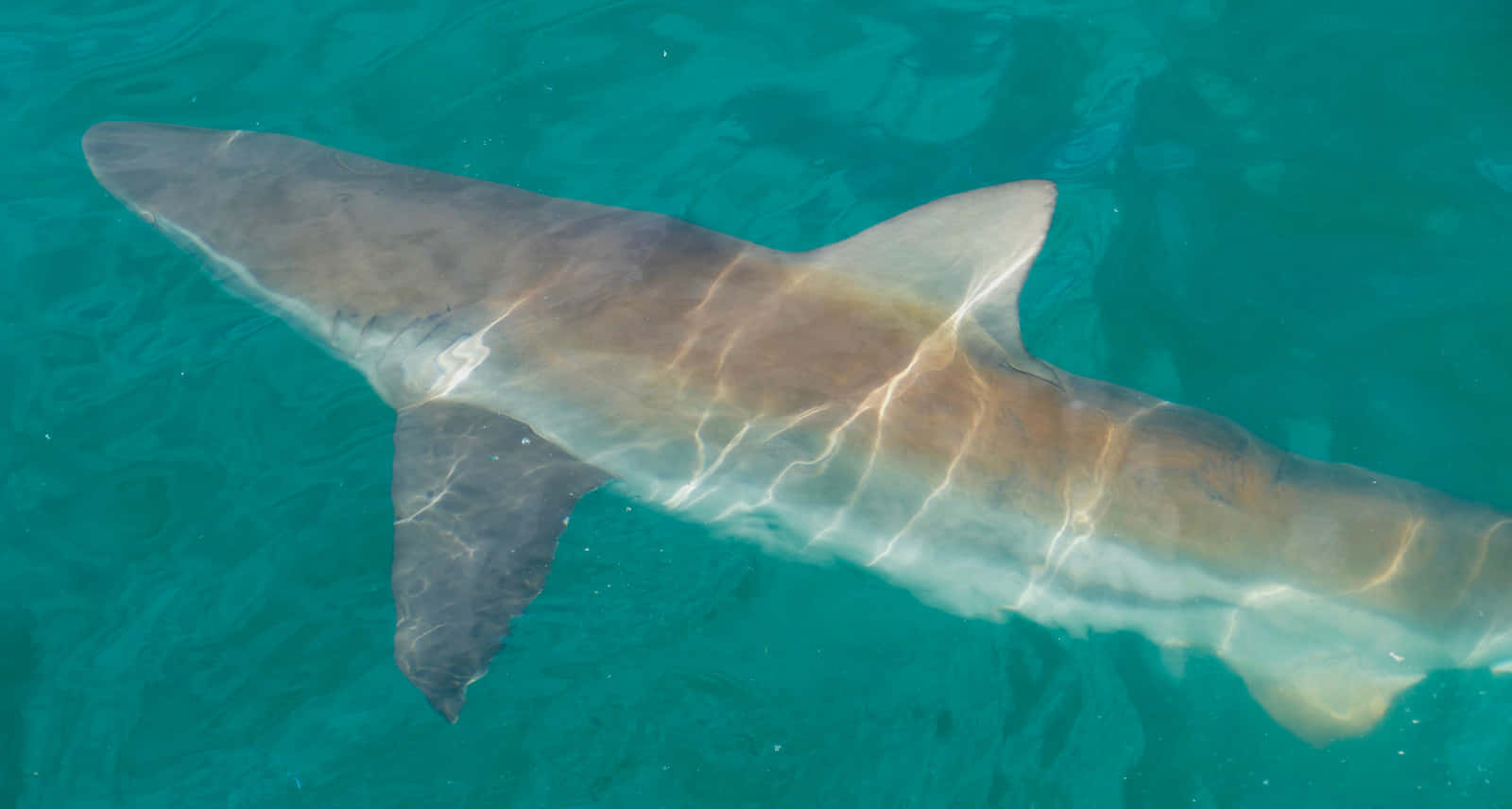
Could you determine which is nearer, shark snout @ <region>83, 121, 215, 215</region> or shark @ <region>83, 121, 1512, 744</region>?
shark @ <region>83, 121, 1512, 744</region>

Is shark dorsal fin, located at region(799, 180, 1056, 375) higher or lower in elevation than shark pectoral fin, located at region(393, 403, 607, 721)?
higher

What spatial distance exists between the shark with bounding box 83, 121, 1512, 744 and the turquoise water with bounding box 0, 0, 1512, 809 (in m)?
0.23

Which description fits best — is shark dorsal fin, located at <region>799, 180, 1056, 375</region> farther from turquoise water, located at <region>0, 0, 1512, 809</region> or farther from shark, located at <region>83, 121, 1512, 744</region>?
turquoise water, located at <region>0, 0, 1512, 809</region>

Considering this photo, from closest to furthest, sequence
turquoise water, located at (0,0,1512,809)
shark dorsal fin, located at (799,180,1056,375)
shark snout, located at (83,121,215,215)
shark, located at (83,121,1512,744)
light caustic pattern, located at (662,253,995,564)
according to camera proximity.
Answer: shark, located at (83,121,1512,744), turquoise water, located at (0,0,1512,809), light caustic pattern, located at (662,253,995,564), shark dorsal fin, located at (799,180,1056,375), shark snout, located at (83,121,215,215)

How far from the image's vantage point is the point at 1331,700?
4.03m

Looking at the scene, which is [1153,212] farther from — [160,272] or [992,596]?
[160,272]

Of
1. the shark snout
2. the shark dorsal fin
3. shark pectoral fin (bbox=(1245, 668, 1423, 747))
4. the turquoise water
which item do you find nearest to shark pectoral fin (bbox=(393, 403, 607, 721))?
the turquoise water

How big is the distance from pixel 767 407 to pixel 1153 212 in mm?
3136

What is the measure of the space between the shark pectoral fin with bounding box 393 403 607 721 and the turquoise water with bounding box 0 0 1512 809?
0.30 metres

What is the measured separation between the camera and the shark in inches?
154

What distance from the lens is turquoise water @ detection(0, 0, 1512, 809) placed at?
4008 mm

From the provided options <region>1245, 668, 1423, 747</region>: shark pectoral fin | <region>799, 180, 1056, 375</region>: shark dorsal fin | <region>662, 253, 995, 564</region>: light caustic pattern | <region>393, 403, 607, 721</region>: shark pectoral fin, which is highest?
<region>799, 180, 1056, 375</region>: shark dorsal fin

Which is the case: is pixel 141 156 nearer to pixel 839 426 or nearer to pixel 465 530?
pixel 465 530

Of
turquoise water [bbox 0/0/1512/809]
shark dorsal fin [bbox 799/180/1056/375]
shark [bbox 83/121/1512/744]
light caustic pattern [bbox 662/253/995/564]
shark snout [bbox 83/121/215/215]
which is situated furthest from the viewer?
shark snout [bbox 83/121/215/215]
